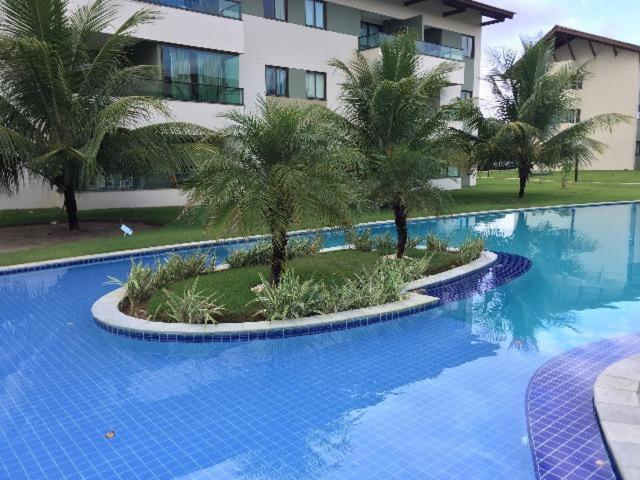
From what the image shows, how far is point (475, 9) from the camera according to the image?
30828 millimetres

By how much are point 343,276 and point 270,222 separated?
2086 mm

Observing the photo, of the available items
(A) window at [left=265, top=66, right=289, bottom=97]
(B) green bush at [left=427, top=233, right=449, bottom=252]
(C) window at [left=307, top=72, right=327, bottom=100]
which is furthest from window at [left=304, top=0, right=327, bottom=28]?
(B) green bush at [left=427, top=233, right=449, bottom=252]

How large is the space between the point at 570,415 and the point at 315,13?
2312 centimetres

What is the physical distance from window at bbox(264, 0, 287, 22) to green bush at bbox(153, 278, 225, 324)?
1840cm

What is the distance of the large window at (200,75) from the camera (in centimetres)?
1836

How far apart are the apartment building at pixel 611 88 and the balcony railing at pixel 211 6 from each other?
107 ft

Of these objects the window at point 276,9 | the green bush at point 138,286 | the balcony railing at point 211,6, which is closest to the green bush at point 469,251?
the green bush at point 138,286

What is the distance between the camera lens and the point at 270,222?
784cm

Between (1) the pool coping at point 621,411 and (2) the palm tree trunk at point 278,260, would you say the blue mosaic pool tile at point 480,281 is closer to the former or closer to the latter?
(2) the palm tree trunk at point 278,260

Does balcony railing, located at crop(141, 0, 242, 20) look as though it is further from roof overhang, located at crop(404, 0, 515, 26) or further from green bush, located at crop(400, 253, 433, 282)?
green bush, located at crop(400, 253, 433, 282)

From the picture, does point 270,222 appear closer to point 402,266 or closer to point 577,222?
point 402,266

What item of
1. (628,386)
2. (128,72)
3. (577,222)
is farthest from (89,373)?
(577,222)

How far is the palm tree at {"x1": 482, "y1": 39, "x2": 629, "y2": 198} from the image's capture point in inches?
896

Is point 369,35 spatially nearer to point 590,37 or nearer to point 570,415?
point 570,415
